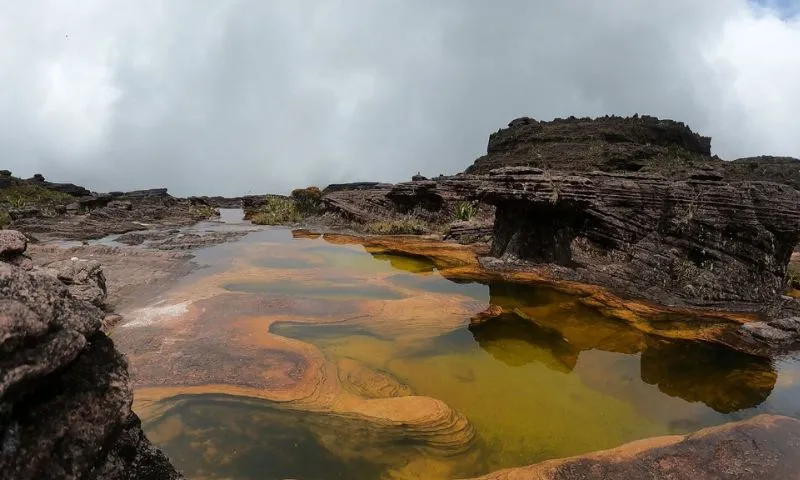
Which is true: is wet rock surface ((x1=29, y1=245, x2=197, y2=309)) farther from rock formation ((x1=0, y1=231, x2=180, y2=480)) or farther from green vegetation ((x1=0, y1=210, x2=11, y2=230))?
rock formation ((x1=0, y1=231, x2=180, y2=480))

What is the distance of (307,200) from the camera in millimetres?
46812

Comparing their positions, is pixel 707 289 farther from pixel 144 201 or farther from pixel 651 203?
pixel 144 201

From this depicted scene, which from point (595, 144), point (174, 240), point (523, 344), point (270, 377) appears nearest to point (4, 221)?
point (174, 240)

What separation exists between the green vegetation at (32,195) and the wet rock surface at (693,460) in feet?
173

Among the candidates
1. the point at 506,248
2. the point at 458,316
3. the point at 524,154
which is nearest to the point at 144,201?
the point at 524,154

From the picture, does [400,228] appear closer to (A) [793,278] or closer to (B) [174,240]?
(B) [174,240]

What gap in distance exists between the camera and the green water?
5.94 metres

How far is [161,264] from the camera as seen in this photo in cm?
1702

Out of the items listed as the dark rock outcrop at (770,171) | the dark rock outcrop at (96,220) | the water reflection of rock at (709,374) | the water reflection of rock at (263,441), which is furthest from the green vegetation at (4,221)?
the dark rock outcrop at (770,171)

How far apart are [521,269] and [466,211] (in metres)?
12.6

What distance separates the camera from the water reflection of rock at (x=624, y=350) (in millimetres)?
8391

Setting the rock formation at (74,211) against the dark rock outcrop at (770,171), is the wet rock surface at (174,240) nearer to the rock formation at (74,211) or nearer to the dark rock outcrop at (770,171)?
the rock formation at (74,211)

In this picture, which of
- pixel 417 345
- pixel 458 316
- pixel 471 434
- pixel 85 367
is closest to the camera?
pixel 85 367

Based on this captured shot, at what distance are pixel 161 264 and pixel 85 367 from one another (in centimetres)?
1531
